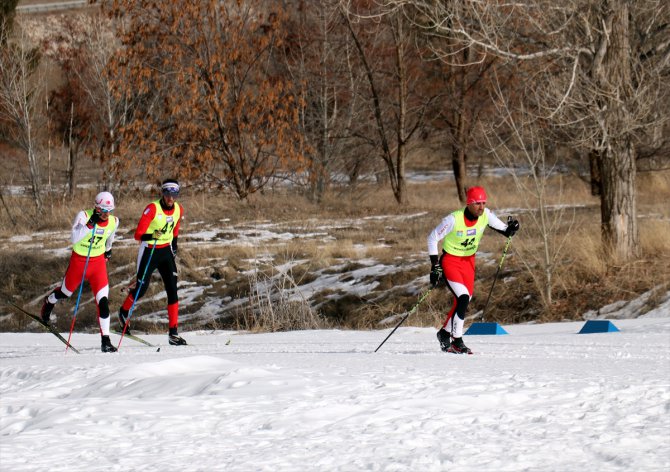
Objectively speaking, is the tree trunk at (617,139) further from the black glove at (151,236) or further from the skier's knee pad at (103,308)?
the skier's knee pad at (103,308)

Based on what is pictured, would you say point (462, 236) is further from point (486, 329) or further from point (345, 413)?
point (345, 413)

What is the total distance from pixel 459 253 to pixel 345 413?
432 centimetres

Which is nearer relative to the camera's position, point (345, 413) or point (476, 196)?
point (345, 413)

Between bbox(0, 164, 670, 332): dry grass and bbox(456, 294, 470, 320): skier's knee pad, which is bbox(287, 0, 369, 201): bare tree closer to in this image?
bbox(0, 164, 670, 332): dry grass

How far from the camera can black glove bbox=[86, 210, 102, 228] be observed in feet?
39.6

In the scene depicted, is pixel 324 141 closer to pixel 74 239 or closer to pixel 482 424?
pixel 74 239

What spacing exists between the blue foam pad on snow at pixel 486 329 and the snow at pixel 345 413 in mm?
3577

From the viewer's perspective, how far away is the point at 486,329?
1371 centimetres

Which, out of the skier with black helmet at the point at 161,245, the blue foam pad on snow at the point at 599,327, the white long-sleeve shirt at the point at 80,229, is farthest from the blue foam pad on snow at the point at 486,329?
the white long-sleeve shirt at the point at 80,229

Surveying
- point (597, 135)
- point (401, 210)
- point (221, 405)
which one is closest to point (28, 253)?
point (401, 210)

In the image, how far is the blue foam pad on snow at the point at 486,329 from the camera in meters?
13.6

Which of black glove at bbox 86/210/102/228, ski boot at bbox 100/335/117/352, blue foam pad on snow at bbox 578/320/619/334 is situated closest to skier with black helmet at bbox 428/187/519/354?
blue foam pad on snow at bbox 578/320/619/334

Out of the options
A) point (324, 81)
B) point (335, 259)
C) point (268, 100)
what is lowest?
point (335, 259)

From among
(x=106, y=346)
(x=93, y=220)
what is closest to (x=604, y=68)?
(x=93, y=220)
